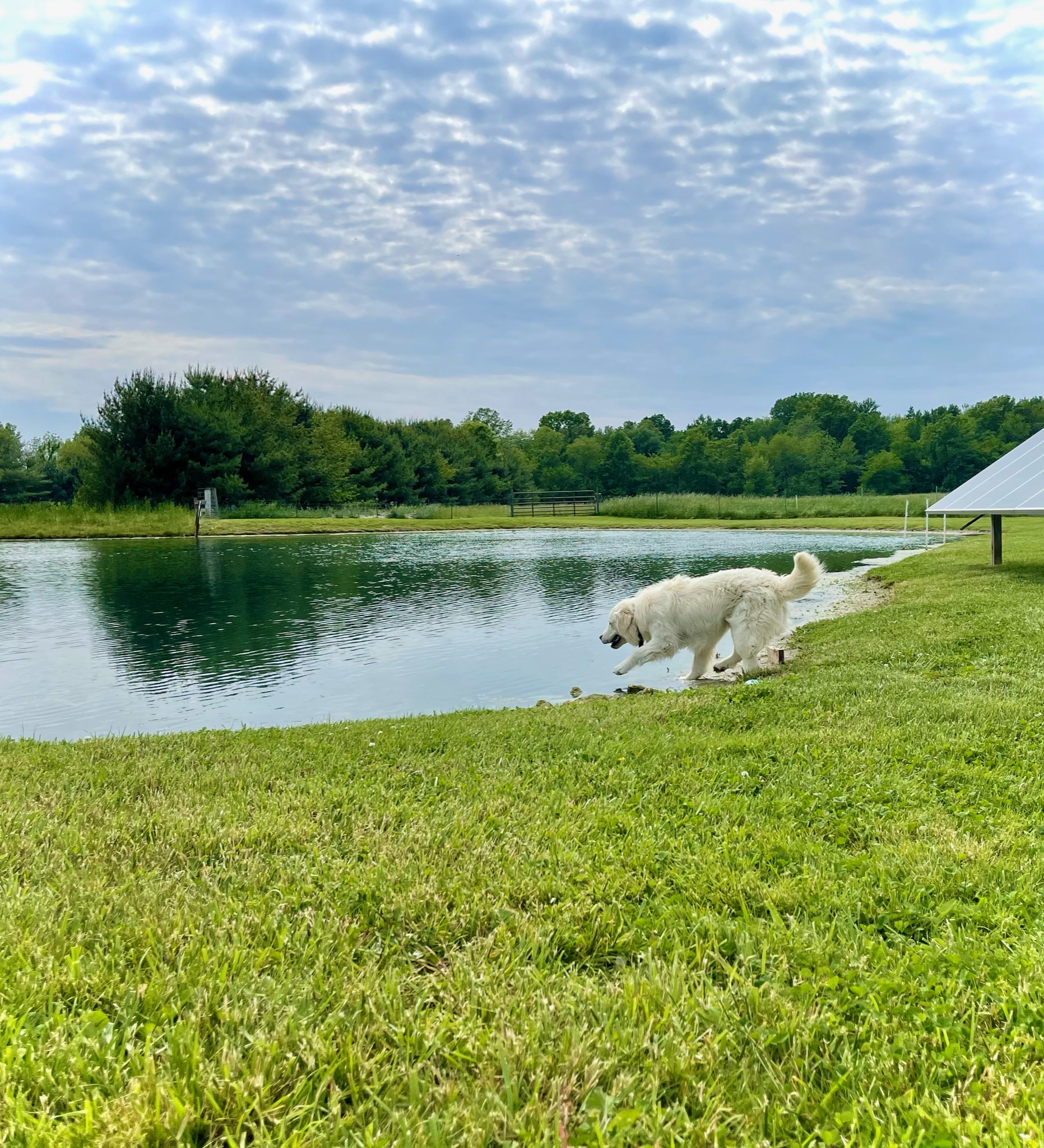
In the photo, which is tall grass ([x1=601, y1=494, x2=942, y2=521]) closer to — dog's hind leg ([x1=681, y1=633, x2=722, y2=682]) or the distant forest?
the distant forest

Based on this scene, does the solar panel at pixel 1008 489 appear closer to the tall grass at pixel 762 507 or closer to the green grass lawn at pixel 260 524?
the green grass lawn at pixel 260 524

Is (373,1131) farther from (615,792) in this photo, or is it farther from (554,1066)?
(615,792)

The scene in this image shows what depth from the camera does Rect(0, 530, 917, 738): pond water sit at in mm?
8727

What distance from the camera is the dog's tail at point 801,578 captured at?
856 centimetres

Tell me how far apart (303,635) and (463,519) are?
4208cm

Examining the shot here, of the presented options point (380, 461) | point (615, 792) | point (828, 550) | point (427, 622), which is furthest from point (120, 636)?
point (380, 461)

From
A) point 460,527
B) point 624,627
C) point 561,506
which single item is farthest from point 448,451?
point 624,627

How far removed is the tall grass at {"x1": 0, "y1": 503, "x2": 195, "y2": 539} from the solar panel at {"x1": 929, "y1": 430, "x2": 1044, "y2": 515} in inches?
1478

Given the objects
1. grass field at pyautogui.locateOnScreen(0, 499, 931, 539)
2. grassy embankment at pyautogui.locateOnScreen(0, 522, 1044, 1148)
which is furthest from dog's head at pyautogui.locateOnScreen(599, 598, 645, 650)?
grass field at pyautogui.locateOnScreen(0, 499, 931, 539)

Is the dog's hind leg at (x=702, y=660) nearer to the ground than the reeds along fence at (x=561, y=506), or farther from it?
nearer to the ground

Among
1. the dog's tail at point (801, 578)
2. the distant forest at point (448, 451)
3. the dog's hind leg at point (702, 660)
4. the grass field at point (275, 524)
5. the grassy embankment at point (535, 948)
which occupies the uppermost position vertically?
the distant forest at point (448, 451)

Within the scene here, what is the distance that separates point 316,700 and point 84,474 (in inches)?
2160

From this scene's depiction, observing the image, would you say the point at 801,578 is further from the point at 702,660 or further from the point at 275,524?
the point at 275,524

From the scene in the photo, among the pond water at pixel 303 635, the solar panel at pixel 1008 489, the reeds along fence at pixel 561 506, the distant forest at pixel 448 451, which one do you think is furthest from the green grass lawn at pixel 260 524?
the solar panel at pixel 1008 489
